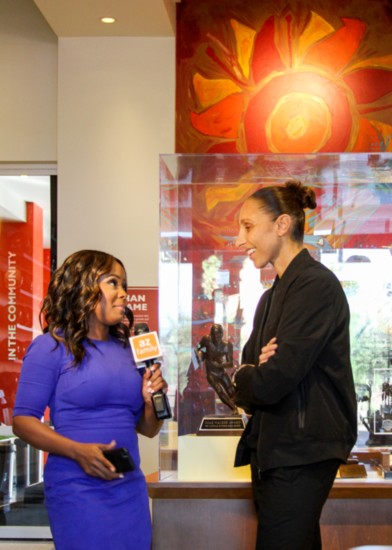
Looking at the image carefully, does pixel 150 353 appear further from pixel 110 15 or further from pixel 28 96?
pixel 28 96

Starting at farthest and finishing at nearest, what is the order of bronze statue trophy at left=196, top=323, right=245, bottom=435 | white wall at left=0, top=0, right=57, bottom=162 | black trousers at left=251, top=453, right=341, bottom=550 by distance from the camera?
white wall at left=0, top=0, right=57, bottom=162
bronze statue trophy at left=196, top=323, right=245, bottom=435
black trousers at left=251, top=453, right=341, bottom=550

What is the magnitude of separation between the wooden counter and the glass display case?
26 centimetres

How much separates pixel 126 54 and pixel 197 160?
1.94 meters

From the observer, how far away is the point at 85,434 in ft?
6.83

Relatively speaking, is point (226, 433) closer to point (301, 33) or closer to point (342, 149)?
point (342, 149)

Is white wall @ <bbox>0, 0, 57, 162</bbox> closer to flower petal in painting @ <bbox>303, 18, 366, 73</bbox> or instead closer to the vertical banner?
the vertical banner

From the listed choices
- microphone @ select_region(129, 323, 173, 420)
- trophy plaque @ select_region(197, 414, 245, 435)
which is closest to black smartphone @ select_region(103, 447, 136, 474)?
microphone @ select_region(129, 323, 173, 420)

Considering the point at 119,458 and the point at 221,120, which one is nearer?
the point at 119,458

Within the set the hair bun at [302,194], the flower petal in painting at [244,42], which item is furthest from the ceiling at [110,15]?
the hair bun at [302,194]

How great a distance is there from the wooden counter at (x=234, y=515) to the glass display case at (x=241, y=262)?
26 cm

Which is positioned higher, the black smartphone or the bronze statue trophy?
the bronze statue trophy

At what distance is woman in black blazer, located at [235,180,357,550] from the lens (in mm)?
2182

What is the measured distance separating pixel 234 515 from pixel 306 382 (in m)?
0.96

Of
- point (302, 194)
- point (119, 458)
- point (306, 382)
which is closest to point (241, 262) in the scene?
point (302, 194)
